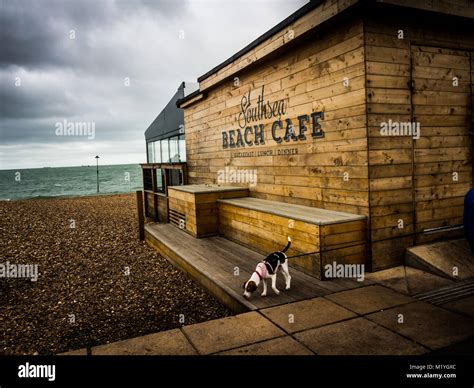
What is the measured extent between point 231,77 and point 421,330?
7.43 metres

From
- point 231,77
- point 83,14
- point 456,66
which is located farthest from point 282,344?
point 83,14

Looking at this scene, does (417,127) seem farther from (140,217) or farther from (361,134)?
(140,217)

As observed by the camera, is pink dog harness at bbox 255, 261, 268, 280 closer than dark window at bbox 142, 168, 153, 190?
Yes

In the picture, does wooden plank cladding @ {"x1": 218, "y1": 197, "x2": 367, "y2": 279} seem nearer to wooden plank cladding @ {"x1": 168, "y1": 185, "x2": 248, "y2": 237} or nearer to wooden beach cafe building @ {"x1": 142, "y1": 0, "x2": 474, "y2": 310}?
wooden beach cafe building @ {"x1": 142, "y1": 0, "x2": 474, "y2": 310}

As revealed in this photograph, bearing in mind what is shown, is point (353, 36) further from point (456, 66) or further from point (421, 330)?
point (421, 330)

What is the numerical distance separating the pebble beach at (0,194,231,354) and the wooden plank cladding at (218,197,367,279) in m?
1.46

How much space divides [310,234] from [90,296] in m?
4.09

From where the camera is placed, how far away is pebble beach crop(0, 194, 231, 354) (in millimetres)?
4680

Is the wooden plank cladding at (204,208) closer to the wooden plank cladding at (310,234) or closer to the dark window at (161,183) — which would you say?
the wooden plank cladding at (310,234)

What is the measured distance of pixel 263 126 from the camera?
7883 mm

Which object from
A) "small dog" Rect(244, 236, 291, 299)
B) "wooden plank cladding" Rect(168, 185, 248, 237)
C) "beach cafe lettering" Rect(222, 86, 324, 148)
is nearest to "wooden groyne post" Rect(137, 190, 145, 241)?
"wooden plank cladding" Rect(168, 185, 248, 237)

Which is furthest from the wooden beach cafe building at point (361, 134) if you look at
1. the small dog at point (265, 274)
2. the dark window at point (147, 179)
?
the dark window at point (147, 179)

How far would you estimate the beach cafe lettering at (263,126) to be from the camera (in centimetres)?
633

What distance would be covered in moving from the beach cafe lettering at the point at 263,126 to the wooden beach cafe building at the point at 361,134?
42mm
